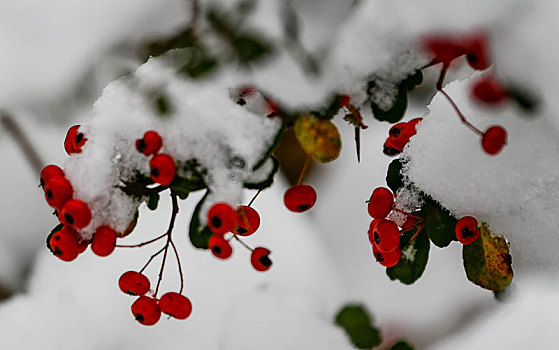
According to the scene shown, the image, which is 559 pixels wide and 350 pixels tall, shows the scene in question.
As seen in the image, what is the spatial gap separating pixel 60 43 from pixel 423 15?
556 millimetres

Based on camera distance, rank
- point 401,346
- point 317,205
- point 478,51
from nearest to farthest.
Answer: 1. point 478,51
2. point 401,346
3. point 317,205

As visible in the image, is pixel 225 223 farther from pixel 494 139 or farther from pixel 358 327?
pixel 358 327

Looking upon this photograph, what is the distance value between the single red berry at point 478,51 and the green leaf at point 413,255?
224 millimetres

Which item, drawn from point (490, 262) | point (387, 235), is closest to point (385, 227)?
point (387, 235)

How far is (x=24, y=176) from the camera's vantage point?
94 cm

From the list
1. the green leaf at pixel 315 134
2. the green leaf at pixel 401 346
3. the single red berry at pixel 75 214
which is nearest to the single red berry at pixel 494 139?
the green leaf at pixel 315 134

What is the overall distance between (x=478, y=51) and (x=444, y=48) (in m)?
0.03

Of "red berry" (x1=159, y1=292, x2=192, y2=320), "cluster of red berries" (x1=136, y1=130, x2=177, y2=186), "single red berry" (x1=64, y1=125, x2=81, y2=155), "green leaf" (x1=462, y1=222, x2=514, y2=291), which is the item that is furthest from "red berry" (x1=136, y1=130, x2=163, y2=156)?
"green leaf" (x1=462, y1=222, x2=514, y2=291)

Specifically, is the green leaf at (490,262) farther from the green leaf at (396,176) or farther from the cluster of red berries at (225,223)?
the cluster of red berries at (225,223)

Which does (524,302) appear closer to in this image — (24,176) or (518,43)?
(518,43)

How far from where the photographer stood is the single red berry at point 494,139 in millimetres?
441

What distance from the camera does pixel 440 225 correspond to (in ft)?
1.71

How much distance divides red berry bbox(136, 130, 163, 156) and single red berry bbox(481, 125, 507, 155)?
284 mm

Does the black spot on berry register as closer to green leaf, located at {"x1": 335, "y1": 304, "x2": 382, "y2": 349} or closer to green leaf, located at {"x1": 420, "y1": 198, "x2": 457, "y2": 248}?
green leaf, located at {"x1": 420, "y1": 198, "x2": 457, "y2": 248}
